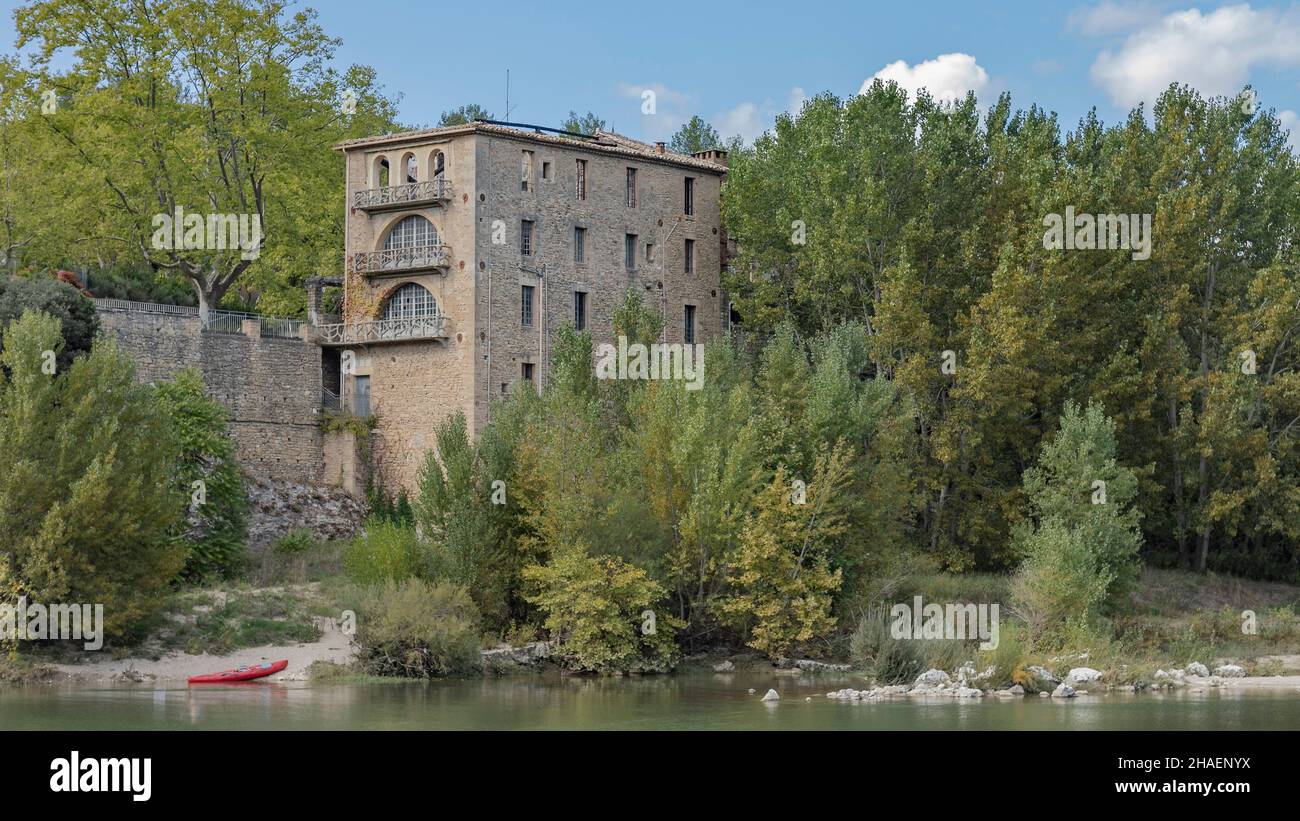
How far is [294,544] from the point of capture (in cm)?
5284

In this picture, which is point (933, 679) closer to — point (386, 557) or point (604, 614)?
point (604, 614)

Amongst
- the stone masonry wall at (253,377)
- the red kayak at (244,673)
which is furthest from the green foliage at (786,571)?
the stone masonry wall at (253,377)

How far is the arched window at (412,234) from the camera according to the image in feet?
194

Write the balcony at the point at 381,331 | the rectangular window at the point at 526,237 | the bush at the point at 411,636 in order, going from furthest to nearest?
the rectangular window at the point at 526,237, the balcony at the point at 381,331, the bush at the point at 411,636

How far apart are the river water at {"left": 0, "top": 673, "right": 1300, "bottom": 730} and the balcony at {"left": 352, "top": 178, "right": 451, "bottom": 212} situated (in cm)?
2162

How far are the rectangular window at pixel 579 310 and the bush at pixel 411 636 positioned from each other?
2013cm

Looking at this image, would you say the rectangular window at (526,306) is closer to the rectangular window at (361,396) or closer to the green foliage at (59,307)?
the rectangular window at (361,396)

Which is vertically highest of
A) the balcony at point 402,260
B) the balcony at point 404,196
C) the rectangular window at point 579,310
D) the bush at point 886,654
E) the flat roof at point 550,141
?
the flat roof at point 550,141

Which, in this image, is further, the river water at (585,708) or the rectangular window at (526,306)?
the rectangular window at (526,306)

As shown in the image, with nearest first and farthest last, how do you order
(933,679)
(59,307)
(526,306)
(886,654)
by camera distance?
(933,679), (886,654), (59,307), (526,306)

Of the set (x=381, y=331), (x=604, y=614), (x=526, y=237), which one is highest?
(x=526, y=237)

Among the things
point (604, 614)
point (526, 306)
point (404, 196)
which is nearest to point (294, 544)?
point (526, 306)

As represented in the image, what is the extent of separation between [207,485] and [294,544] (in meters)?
4.43
